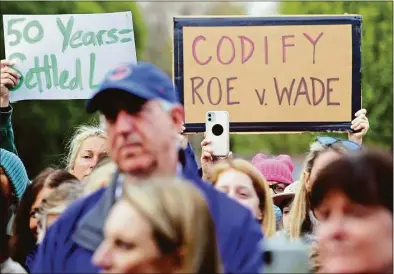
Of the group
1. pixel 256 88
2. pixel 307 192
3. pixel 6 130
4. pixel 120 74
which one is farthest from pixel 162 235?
pixel 256 88

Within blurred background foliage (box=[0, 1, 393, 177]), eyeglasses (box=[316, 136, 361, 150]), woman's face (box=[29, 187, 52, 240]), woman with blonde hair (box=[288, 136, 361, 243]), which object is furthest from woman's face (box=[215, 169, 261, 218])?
blurred background foliage (box=[0, 1, 393, 177])

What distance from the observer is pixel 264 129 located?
605 centimetres

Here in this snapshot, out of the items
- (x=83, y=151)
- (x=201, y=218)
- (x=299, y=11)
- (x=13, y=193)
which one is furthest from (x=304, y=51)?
(x=299, y=11)

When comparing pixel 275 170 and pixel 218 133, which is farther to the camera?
pixel 275 170

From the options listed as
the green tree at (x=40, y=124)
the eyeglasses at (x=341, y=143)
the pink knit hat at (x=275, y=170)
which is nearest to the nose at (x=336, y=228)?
the eyeglasses at (x=341, y=143)

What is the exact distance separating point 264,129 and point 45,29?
1.30m

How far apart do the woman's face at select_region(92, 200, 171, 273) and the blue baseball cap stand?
46 cm

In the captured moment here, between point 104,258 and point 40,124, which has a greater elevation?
point 104,258

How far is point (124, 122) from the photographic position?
3172 millimetres

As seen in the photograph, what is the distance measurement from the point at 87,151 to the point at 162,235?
119 inches

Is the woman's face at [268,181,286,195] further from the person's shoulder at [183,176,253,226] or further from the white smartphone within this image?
the person's shoulder at [183,176,253,226]

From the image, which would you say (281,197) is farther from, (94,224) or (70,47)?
(94,224)

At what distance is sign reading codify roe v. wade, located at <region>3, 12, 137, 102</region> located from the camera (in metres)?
5.96

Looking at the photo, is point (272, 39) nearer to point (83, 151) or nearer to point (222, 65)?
point (222, 65)
